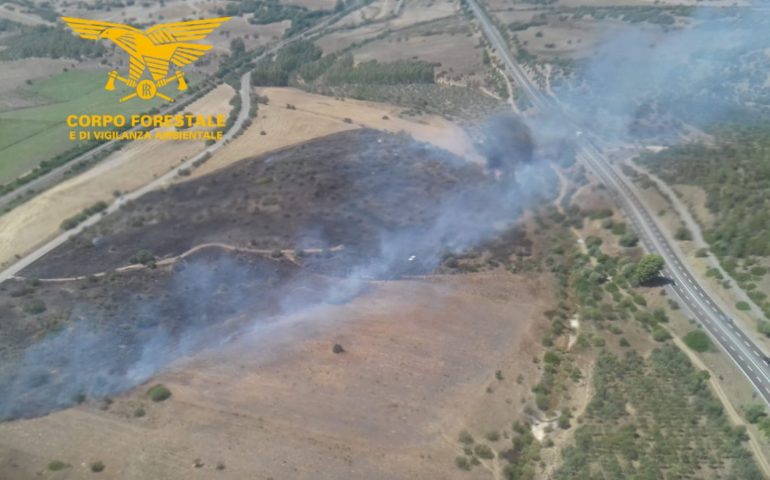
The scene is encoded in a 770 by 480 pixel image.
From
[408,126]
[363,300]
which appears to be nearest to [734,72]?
[408,126]

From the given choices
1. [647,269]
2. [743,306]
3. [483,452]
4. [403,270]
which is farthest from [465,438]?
[743,306]

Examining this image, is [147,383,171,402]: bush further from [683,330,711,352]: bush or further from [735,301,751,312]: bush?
[735,301,751,312]: bush

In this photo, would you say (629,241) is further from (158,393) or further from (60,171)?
(60,171)

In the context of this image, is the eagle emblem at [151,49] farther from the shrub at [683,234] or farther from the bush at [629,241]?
the shrub at [683,234]

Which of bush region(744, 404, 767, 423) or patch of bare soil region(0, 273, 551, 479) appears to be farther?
bush region(744, 404, 767, 423)

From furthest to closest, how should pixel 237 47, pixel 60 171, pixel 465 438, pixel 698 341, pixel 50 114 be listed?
pixel 237 47
pixel 50 114
pixel 60 171
pixel 698 341
pixel 465 438

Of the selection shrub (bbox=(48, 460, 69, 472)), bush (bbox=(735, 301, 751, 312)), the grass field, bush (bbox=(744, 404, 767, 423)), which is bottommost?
shrub (bbox=(48, 460, 69, 472))

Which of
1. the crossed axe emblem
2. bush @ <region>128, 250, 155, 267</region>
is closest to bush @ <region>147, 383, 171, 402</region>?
bush @ <region>128, 250, 155, 267</region>
